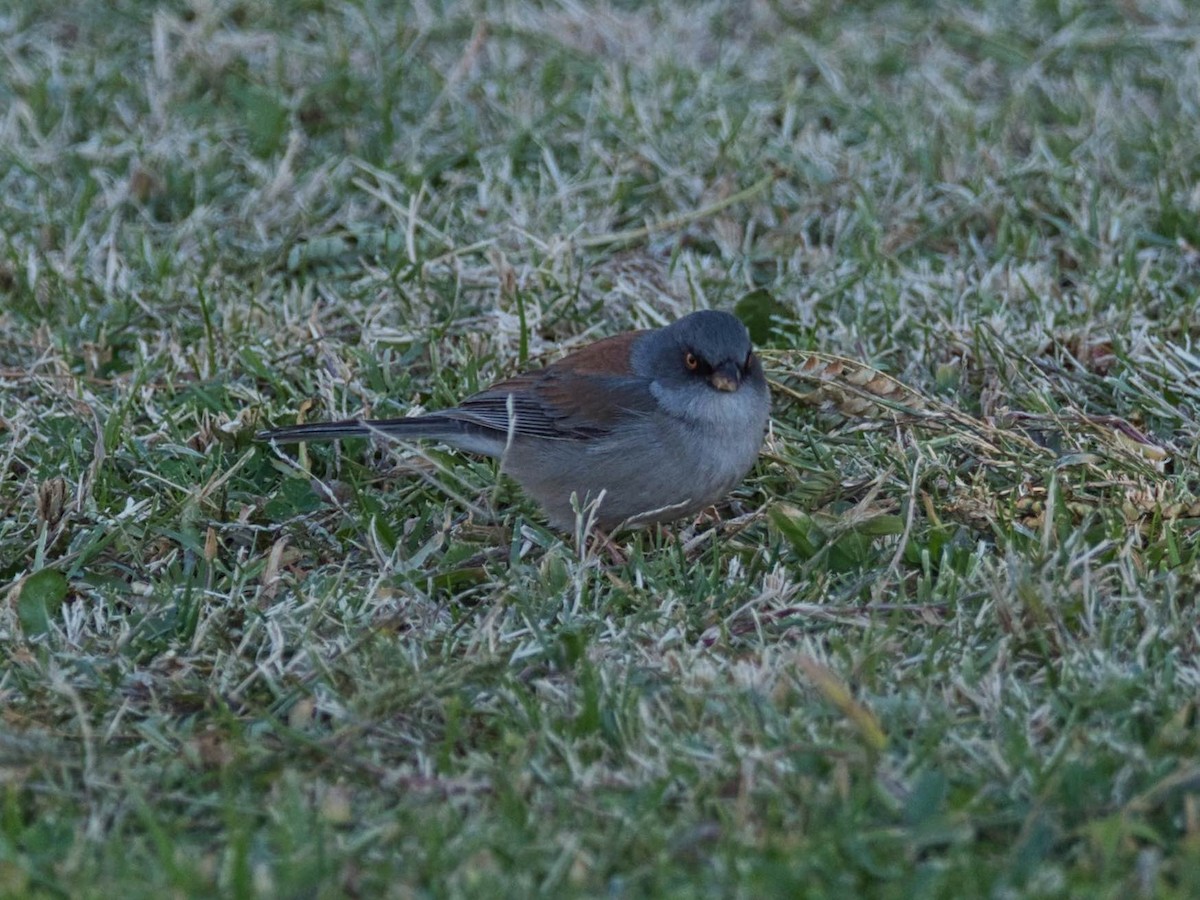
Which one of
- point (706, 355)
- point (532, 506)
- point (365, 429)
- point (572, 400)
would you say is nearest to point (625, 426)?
point (572, 400)

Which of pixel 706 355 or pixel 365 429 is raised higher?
pixel 706 355

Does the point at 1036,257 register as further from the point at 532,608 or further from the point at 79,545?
the point at 79,545

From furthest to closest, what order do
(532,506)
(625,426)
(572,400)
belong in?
(532,506) → (572,400) → (625,426)

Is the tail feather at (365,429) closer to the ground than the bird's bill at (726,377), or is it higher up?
closer to the ground

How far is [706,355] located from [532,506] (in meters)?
0.76

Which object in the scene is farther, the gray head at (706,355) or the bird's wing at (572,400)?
the bird's wing at (572,400)

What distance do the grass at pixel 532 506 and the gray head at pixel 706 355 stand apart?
39 centimetres

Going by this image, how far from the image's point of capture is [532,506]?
4.89 m

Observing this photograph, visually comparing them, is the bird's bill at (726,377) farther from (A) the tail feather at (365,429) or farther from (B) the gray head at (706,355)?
(A) the tail feather at (365,429)

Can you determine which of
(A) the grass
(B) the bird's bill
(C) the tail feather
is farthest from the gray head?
(C) the tail feather

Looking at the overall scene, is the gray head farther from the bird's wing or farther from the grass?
the grass

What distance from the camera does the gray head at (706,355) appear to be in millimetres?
4492

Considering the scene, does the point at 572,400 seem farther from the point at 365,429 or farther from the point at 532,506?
the point at 365,429

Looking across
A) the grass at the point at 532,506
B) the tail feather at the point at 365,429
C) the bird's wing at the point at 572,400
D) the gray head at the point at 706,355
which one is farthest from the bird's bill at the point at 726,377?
the tail feather at the point at 365,429
